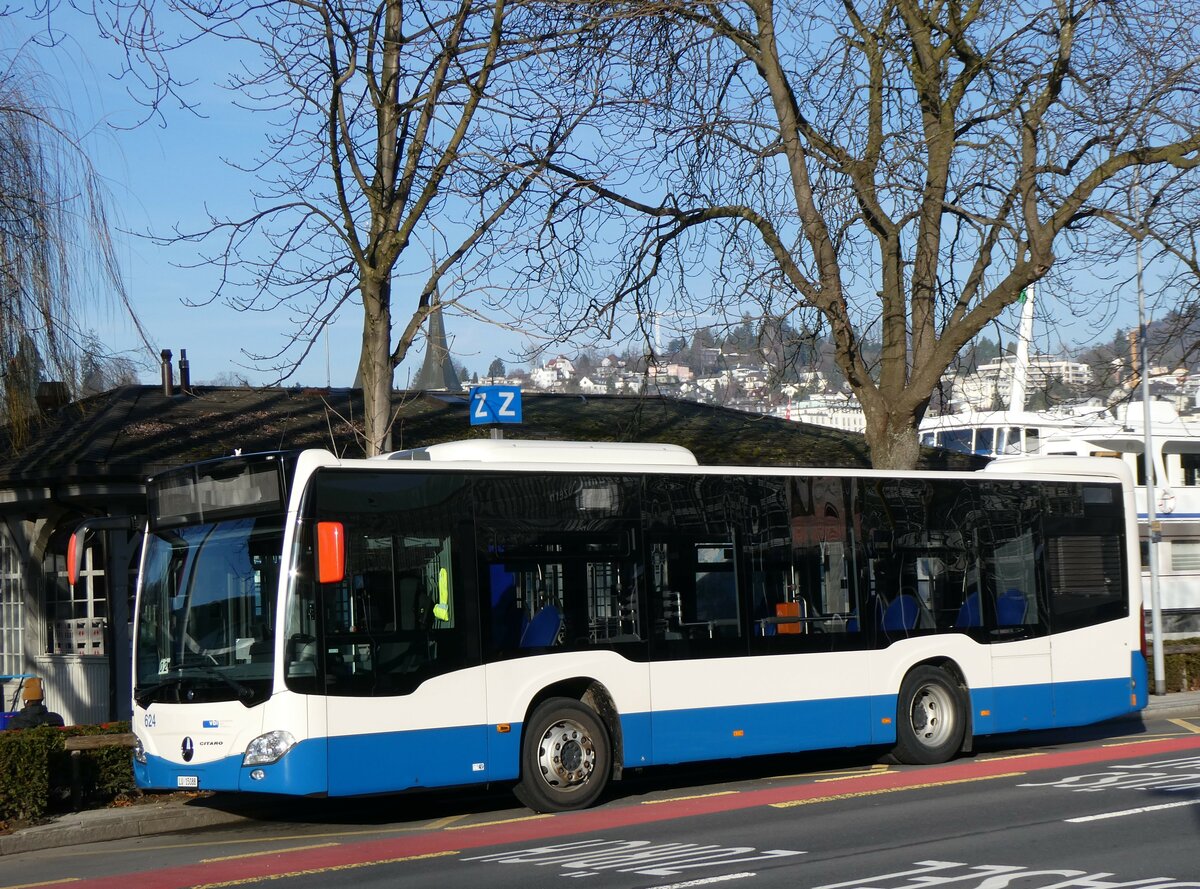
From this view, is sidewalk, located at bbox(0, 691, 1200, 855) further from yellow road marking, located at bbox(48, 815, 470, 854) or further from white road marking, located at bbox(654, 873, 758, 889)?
white road marking, located at bbox(654, 873, 758, 889)

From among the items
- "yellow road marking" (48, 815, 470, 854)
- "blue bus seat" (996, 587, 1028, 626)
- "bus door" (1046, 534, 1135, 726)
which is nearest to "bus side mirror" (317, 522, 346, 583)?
"yellow road marking" (48, 815, 470, 854)

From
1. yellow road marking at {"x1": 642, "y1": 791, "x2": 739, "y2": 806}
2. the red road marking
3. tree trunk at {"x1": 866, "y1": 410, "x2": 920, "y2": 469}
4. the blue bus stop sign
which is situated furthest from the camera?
tree trunk at {"x1": 866, "y1": 410, "x2": 920, "y2": 469}

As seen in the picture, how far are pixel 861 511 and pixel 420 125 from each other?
6.17m

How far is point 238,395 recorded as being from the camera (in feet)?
77.7

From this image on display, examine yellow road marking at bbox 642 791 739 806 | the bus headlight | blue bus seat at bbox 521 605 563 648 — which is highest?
blue bus seat at bbox 521 605 563 648

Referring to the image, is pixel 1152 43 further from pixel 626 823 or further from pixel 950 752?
pixel 626 823

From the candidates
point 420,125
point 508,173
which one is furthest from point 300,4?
point 508,173

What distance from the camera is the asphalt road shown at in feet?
28.9

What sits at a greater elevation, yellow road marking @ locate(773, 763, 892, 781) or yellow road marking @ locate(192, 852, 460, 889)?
yellow road marking @ locate(192, 852, 460, 889)

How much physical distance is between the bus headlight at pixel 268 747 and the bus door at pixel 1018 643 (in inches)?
318

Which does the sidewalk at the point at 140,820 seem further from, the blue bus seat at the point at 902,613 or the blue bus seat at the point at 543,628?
the blue bus seat at the point at 902,613

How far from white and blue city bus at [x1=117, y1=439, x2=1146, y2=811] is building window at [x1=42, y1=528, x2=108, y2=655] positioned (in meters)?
8.83

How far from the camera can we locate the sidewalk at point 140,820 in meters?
11.6

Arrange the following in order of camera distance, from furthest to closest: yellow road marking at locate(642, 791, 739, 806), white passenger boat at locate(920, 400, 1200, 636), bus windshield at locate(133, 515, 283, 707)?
white passenger boat at locate(920, 400, 1200, 636), yellow road marking at locate(642, 791, 739, 806), bus windshield at locate(133, 515, 283, 707)
